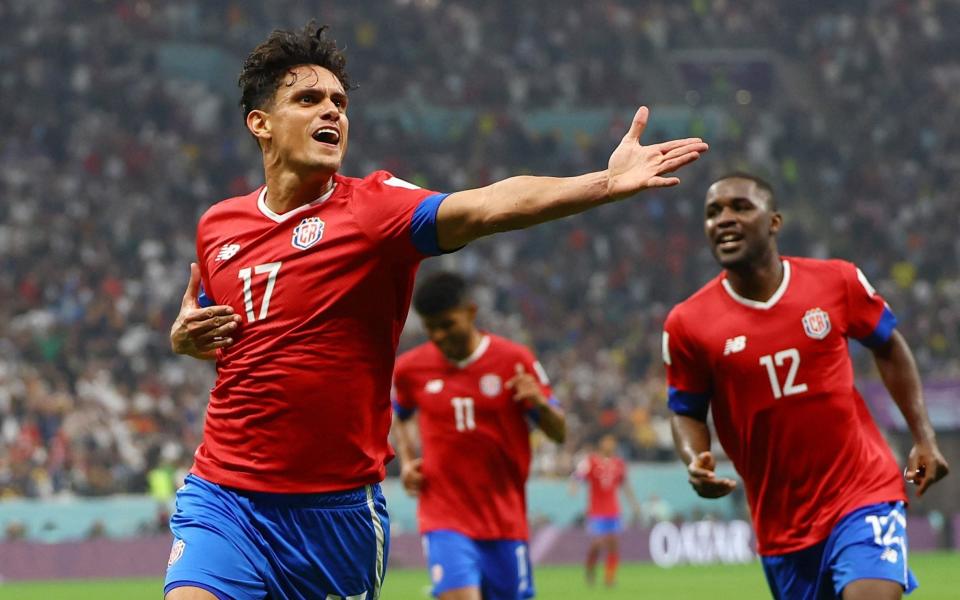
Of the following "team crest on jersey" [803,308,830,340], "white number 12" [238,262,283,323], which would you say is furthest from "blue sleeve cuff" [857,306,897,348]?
"white number 12" [238,262,283,323]

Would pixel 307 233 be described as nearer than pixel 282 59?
Yes

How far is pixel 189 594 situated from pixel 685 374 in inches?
124

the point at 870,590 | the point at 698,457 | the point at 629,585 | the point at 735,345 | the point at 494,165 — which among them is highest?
the point at 494,165

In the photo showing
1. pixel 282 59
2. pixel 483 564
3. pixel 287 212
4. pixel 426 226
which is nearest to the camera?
pixel 426 226

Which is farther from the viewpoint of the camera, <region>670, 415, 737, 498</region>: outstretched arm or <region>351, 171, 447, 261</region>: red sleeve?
<region>670, 415, 737, 498</region>: outstretched arm

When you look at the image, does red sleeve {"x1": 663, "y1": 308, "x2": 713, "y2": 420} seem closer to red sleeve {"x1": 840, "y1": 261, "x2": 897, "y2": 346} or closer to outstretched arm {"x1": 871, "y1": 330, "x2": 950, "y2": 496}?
red sleeve {"x1": 840, "y1": 261, "x2": 897, "y2": 346}

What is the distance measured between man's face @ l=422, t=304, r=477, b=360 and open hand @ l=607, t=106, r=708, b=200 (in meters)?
5.04

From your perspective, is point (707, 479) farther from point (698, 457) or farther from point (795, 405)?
point (795, 405)

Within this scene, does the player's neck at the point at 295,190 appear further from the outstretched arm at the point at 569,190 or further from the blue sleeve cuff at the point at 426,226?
the outstretched arm at the point at 569,190

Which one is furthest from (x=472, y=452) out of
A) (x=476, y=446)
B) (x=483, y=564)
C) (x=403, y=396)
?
(x=403, y=396)

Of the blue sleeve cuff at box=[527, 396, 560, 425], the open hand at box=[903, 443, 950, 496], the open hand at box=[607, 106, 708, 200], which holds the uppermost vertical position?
the open hand at box=[607, 106, 708, 200]

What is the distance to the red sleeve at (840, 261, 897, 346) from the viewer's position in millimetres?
7480

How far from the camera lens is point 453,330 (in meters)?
10.1

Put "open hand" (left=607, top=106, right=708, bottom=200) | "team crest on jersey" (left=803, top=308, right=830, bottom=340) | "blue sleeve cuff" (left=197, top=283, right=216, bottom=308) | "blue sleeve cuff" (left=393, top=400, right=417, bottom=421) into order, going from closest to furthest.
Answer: "open hand" (left=607, top=106, right=708, bottom=200) → "blue sleeve cuff" (left=197, top=283, right=216, bottom=308) → "team crest on jersey" (left=803, top=308, right=830, bottom=340) → "blue sleeve cuff" (left=393, top=400, right=417, bottom=421)
